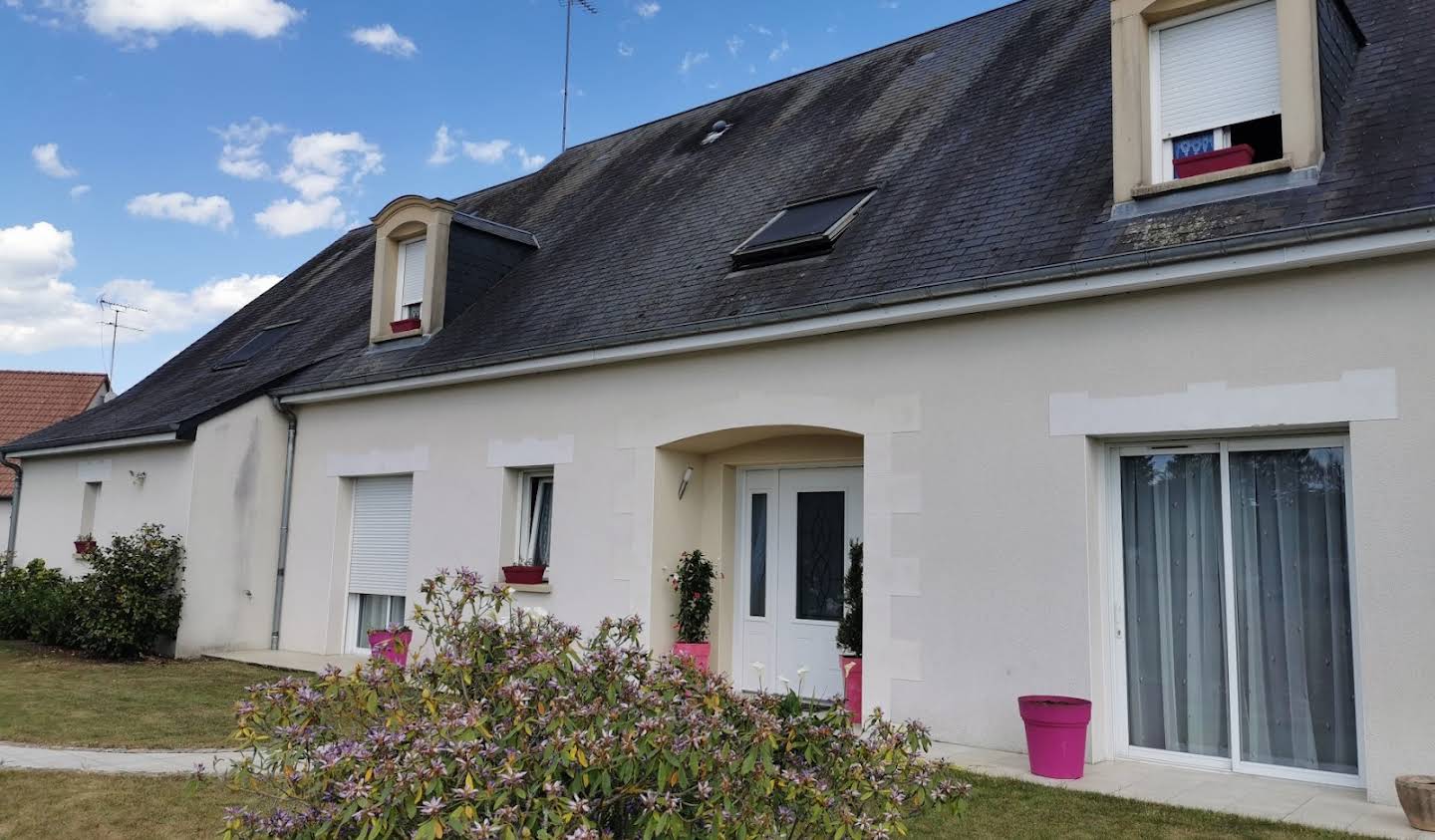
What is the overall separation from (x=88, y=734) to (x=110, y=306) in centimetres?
2530

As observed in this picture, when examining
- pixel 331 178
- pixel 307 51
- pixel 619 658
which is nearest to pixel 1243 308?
pixel 619 658

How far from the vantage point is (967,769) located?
638 cm

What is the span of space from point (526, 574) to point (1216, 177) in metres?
7.03

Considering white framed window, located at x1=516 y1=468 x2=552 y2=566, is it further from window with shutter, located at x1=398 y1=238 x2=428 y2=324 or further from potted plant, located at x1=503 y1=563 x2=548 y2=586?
window with shutter, located at x1=398 y1=238 x2=428 y2=324

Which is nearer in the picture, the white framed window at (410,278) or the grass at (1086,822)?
the grass at (1086,822)

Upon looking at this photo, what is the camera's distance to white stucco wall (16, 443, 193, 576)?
12570 mm

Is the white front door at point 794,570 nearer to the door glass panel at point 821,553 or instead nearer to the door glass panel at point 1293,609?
the door glass panel at point 821,553

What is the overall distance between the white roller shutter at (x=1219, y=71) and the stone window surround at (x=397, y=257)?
26.7ft

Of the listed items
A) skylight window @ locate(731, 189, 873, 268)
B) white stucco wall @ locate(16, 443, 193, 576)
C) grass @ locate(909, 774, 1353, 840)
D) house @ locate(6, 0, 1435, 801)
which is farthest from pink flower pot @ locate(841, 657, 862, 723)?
white stucco wall @ locate(16, 443, 193, 576)

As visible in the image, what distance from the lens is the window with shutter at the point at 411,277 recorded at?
12695 millimetres

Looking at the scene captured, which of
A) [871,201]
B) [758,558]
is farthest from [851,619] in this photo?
[871,201]

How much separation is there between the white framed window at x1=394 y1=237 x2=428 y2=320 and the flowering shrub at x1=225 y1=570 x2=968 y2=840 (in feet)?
32.3

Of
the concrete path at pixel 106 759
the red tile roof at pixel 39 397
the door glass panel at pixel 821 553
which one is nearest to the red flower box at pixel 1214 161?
the door glass panel at pixel 821 553

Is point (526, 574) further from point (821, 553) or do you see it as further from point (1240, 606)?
point (1240, 606)
